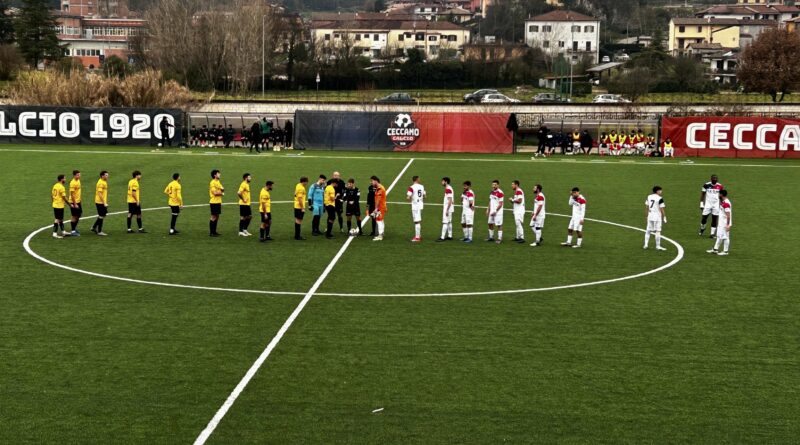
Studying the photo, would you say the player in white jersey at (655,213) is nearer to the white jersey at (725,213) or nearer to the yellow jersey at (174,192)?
the white jersey at (725,213)

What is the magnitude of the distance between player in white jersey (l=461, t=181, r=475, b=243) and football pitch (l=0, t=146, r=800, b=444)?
66cm

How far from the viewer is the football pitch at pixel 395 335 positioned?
1516cm

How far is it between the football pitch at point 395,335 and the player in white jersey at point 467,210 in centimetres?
66

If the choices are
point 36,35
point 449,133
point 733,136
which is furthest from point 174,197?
point 36,35

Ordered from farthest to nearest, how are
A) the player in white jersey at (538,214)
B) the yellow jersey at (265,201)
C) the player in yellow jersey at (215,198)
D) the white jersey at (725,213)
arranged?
the player in yellow jersey at (215,198)
the yellow jersey at (265,201)
the player in white jersey at (538,214)
the white jersey at (725,213)

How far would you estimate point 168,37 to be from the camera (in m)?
106

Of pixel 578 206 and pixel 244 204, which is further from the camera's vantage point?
pixel 244 204

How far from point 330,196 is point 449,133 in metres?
32.4

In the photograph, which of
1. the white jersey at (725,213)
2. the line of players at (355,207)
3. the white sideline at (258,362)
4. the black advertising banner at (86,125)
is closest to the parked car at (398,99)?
the black advertising banner at (86,125)

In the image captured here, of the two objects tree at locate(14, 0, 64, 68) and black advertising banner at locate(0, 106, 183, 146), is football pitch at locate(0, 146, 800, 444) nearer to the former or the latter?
black advertising banner at locate(0, 106, 183, 146)

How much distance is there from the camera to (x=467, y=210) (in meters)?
30.3

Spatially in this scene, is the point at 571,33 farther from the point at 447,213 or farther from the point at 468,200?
the point at 468,200

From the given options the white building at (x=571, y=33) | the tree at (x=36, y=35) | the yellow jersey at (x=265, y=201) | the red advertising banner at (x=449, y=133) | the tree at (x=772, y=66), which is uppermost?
the white building at (x=571, y=33)

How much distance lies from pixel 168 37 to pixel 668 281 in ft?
291
